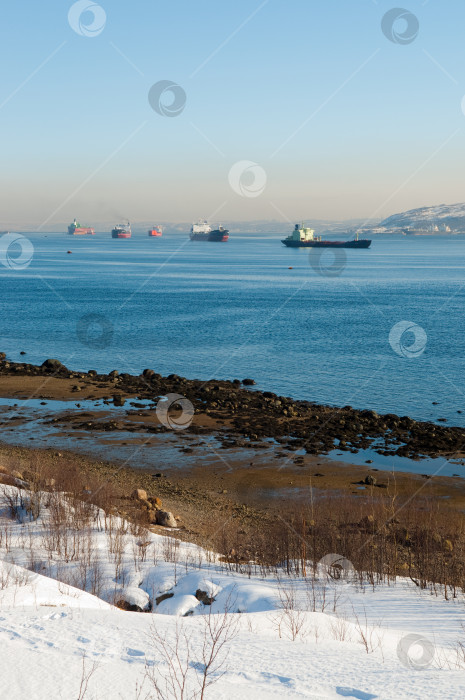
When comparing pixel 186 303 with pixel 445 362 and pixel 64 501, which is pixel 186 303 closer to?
pixel 445 362

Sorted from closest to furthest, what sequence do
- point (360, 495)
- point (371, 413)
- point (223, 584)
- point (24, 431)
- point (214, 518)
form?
point (223, 584) < point (214, 518) < point (360, 495) < point (24, 431) < point (371, 413)

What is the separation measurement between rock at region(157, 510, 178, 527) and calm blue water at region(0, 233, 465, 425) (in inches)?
633

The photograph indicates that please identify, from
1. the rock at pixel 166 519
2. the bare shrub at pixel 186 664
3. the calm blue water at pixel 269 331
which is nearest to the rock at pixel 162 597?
the bare shrub at pixel 186 664

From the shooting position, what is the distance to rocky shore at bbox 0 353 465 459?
23875mm

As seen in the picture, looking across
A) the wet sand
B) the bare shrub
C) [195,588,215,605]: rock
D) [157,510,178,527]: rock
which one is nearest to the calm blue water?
the wet sand

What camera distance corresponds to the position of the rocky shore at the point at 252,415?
78.3 ft

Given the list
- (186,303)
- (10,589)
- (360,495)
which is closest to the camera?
(10,589)

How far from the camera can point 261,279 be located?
102m

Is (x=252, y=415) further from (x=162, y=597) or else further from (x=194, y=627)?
(x=194, y=627)

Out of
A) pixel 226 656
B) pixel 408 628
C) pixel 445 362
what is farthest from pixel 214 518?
pixel 445 362

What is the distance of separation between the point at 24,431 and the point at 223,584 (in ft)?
58.9

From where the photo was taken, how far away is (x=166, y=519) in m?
14.7

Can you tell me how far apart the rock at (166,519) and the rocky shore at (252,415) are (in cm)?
913

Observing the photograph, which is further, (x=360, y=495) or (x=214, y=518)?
(x=360, y=495)
